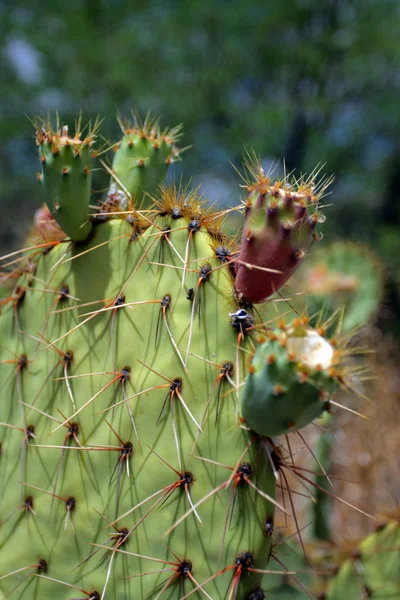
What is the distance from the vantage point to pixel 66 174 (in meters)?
1.14

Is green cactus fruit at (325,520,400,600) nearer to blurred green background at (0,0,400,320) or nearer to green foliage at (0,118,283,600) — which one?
green foliage at (0,118,283,600)

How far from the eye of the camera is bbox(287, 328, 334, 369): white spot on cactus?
848mm

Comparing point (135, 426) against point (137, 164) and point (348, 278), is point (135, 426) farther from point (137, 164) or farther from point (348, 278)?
point (348, 278)

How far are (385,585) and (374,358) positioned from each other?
12.2ft

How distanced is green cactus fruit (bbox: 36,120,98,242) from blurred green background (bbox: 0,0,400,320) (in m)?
5.80

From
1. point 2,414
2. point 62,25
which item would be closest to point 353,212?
point 62,25

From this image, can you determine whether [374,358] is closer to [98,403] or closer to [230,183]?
[230,183]

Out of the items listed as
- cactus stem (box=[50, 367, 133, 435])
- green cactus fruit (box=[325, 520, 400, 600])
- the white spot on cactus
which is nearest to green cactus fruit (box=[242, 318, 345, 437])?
the white spot on cactus

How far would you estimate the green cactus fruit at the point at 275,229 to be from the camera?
94cm

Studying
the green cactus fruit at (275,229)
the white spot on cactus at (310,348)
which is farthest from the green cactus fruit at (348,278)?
the white spot on cactus at (310,348)

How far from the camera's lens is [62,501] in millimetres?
1146

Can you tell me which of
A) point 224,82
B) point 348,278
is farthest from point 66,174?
point 224,82

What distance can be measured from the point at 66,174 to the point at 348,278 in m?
3.09

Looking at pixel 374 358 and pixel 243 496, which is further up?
pixel 243 496
